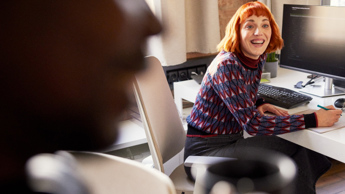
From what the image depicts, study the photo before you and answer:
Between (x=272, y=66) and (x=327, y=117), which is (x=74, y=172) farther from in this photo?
(x=272, y=66)

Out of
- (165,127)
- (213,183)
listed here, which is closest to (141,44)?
(213,183)

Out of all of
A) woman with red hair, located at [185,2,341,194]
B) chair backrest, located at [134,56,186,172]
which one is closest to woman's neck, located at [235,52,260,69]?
woman with red hair, located at [185,2,341,194]

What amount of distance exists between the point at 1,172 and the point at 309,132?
1.57 meters

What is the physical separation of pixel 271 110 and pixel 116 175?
1.73m

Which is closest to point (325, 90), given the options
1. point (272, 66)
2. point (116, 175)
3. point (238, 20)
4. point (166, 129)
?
point (272, 66)

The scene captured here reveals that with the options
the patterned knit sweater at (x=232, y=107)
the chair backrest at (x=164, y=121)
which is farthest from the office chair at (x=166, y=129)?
the patterned knit sweater at (x=232, y=107)

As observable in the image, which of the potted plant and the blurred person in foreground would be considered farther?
the potted plant

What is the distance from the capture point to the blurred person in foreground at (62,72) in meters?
0.11

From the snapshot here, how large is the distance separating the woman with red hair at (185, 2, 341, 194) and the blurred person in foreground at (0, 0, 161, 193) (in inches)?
61.1

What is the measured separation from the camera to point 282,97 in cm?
190

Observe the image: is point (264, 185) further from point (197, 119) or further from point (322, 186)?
point (322, 186)

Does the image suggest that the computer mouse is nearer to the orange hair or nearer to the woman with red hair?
the woman with red hair

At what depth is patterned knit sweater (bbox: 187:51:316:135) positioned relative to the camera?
1639mm

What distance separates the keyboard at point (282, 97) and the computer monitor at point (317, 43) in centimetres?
13
